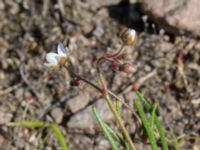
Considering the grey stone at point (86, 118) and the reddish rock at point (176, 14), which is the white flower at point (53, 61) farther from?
the reddish rock at point (176, 14)

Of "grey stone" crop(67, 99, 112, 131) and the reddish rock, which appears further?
the reddish rock

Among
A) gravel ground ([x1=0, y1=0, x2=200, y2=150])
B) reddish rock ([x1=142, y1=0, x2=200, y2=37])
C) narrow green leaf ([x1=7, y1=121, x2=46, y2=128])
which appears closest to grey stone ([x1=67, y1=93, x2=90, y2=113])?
gravel ground ([x1=0, y1=0, x2=200, y2=150])

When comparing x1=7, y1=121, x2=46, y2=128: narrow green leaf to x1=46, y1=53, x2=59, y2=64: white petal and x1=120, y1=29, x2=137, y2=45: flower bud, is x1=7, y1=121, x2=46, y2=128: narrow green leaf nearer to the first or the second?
x1=46, y1=53, x2=59, y2=64: white petal

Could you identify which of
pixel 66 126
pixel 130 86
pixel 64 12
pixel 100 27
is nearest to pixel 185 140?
pixel 130 86

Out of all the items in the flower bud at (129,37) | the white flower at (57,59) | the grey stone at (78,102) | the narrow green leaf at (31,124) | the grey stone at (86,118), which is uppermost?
the grey stone at (78,102)

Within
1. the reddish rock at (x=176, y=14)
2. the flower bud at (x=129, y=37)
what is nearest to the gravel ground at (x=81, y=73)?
the reddish rock at (x=176, y=14)

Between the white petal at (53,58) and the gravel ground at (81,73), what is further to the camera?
the gravel ground at (81,73)

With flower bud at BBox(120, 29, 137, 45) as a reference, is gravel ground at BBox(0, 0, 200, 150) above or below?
above

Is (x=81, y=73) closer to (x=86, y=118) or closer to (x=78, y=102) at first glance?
(x=78, y=102)

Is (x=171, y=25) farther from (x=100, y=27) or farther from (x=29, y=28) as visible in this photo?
(x=29, y=28)
